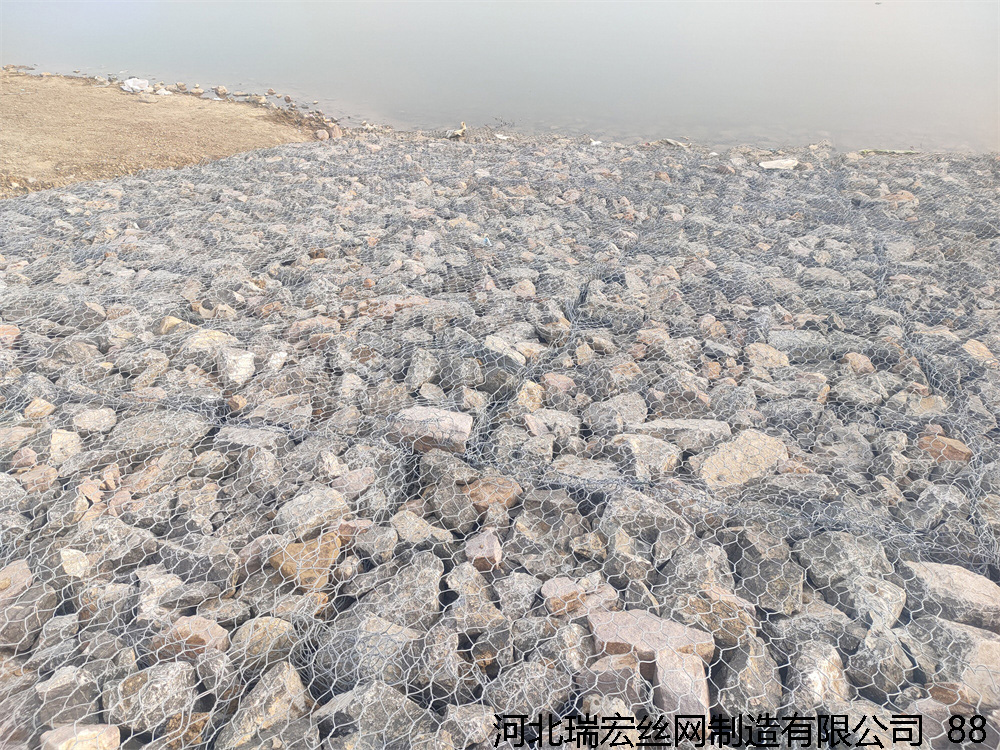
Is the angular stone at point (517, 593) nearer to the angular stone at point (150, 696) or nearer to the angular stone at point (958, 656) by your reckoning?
the angular stone at point (150, 696)

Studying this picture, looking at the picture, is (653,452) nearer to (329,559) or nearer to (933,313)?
(329,559)

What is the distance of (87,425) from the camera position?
3084 millimetres

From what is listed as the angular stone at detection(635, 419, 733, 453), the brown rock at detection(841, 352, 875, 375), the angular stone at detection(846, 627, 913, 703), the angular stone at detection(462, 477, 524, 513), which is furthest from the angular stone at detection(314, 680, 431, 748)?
the brown rock at detection(841, 352, 875, 375)

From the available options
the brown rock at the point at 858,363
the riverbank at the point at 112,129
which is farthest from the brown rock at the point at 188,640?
the riverbank at the point at 112,129

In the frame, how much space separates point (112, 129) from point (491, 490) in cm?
1231

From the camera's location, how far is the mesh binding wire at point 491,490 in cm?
198

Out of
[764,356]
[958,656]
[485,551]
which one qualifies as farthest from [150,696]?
[764,356]

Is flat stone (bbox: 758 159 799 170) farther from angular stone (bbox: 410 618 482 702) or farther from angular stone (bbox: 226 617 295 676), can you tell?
angular stone (bbox: 226 617 295 676)

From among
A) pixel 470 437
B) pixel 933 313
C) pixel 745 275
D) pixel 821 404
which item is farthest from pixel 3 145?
pixel 933 313

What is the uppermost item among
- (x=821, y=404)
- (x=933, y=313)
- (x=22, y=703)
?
(x=933, y=313)

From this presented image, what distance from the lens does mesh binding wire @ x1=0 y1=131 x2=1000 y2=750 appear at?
1.98 m

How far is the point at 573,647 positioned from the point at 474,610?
422 mm

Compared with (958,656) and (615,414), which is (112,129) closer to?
(615,414)

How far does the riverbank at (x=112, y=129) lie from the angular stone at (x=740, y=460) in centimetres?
920
